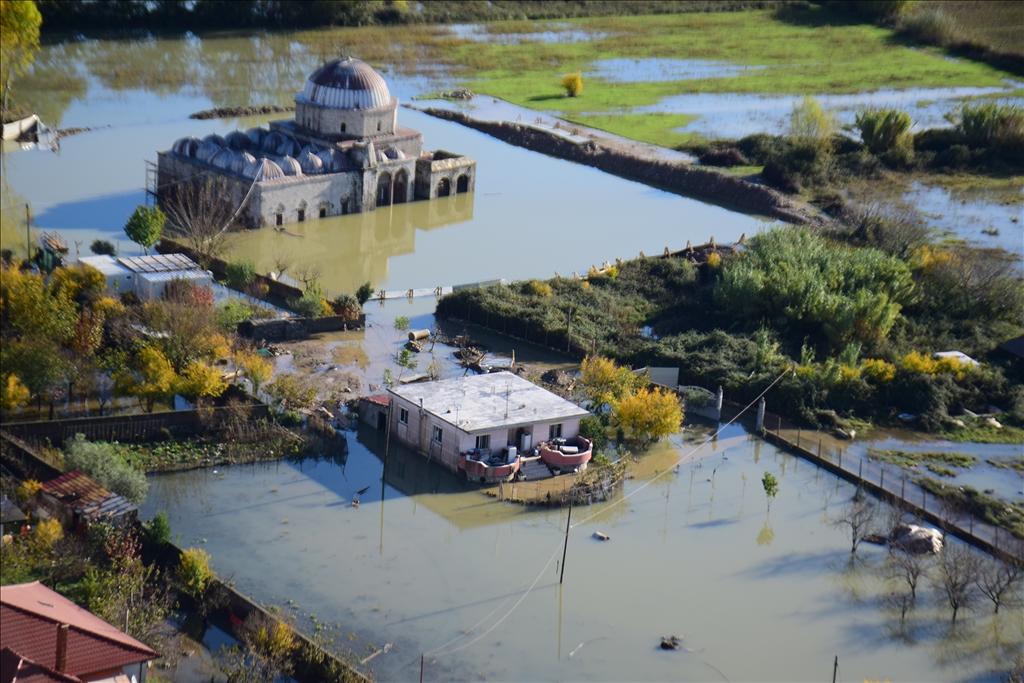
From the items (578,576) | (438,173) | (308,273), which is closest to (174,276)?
(308,273)

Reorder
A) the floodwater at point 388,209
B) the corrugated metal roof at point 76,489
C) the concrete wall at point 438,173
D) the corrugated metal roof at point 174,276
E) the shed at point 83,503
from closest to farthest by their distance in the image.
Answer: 1. the shed at point 83,503
2. the corrugated metal roof at point 76,489
3. the corrugated metal roof at point 174,276
4. the floodwater at point 388,209
5. the concrete wall at point 438,173

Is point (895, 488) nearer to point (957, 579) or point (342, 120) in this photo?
point (957, 579)

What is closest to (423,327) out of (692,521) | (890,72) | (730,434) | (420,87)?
(730,434)

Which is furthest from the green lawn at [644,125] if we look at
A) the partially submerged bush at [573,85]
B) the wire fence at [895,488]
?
the wire fence at [895,488]

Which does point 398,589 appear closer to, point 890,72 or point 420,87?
point 420,87

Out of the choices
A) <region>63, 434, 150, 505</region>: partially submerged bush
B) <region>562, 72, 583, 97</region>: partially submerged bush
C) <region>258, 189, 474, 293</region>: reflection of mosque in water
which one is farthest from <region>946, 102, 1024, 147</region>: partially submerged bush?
<region>63, 434, 150, 505</region>: partially submerged bush

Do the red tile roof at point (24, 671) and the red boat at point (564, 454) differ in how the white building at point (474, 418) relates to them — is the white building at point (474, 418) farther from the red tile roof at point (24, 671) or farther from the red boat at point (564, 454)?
the red tile roof at point (24, 671)

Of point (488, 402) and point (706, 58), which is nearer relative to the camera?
point (488, 402)

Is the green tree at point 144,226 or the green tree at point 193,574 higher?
the green tree at point 144,226
